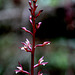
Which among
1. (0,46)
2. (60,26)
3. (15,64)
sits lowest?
(15,64)

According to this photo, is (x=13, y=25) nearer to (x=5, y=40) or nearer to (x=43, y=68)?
(x=5, y=40)

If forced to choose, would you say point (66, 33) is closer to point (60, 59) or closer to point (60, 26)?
point (60, 26)

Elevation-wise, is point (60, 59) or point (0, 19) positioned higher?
point (0, 19)

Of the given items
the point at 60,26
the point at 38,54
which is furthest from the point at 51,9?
the point at 38,54

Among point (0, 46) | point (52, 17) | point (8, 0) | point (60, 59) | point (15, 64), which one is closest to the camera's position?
point (15, 64)

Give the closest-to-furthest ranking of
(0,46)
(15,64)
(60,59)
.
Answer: (15,64), (60,59), (0,46)

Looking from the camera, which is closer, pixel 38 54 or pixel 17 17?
pixel 38 54
